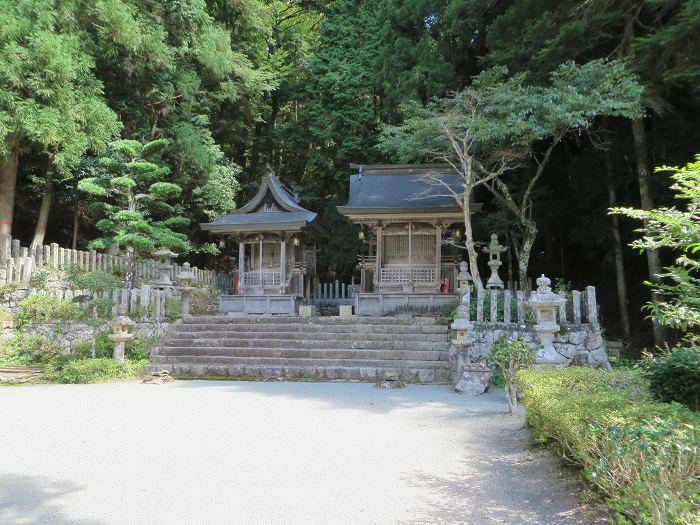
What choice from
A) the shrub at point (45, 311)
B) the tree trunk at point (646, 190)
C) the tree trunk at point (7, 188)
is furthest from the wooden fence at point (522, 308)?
the tree trunk at point (7, 188)

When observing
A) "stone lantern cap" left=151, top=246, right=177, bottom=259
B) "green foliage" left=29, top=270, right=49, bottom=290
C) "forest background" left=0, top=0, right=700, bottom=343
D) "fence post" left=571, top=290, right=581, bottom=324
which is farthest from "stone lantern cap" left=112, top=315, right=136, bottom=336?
"fence post" left=571, top=290, right=581, bottom=324

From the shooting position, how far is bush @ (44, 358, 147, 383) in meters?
9.28

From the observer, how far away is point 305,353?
10.6m

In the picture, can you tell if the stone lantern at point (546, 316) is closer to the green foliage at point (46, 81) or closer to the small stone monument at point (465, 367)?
the small stone monument at point (465, 367)

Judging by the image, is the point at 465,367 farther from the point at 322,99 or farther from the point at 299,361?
the point at 322,99

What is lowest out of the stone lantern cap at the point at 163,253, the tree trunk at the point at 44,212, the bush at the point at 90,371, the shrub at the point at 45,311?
the bush at the point at 90,371

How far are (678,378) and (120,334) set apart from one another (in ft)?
32.7

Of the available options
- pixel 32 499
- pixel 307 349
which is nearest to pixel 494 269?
pixel 307 349

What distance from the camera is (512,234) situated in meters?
15.6

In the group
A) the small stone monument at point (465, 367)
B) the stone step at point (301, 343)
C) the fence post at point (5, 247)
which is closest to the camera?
the small stone monument at point (465, 367)

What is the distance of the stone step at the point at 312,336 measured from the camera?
10.8 meters

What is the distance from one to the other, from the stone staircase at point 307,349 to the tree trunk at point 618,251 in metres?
5.71

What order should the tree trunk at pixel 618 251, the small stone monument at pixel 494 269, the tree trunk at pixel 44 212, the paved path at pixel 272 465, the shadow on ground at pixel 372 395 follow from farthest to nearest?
the tree trunk at pixel 44 212 → the tree trunk at pixel 618 251 → the small stone monument at pixel 494 269 → the shadow on ground at pixel 372 395 → the paved path at pixel 272 465

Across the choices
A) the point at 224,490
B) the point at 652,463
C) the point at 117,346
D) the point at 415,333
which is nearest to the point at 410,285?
the point at 415,333
